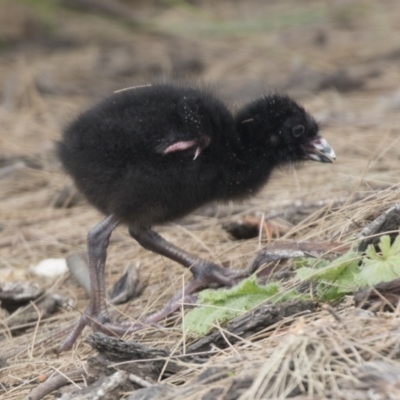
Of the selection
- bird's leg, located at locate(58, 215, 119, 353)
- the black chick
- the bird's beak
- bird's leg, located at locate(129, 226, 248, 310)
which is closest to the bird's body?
the black chick

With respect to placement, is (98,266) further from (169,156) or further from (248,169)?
(248,169)

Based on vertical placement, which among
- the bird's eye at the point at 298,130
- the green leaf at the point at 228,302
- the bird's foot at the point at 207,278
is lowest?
the bird's foot at the point at 207,278

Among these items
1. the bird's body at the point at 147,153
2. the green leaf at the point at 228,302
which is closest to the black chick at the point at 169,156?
the bird's body at the point at 147,153

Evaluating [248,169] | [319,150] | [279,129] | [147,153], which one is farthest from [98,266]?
[319,150]

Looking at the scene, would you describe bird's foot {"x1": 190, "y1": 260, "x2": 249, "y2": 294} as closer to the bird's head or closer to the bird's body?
the bird's body

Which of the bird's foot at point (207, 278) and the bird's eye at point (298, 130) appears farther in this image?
the bird's eye at point (298, 130)

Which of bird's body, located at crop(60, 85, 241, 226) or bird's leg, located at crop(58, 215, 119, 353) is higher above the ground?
bird's body, located at crop(60, 85, 241, 226)

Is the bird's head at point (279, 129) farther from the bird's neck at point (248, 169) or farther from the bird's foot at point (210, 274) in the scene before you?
the bird's foot at point (210, 274)
